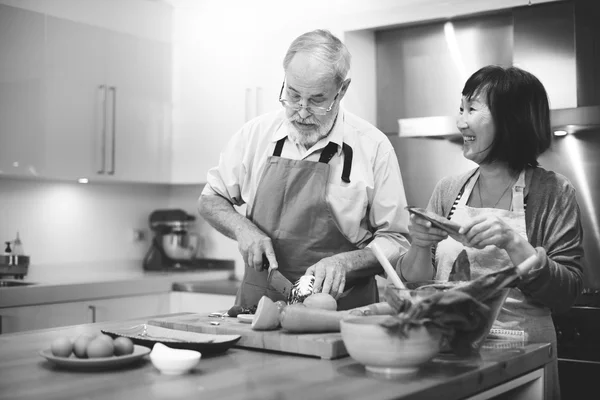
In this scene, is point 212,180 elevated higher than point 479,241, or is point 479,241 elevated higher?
point 212,180

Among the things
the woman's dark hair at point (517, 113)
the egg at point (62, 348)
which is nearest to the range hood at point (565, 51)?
the woman's dark hair at point (517, 113)

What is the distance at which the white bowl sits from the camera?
141 centimetres

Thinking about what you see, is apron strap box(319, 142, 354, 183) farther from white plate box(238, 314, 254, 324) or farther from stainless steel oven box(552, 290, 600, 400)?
stainless steel oven box(552, 290, 600, 400)

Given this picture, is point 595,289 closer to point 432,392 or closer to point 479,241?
point 479,241

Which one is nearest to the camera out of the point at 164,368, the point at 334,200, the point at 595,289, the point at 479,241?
the point at 164,368

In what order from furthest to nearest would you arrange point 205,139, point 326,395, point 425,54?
point 205,139 < point 425,54 < point 326,395

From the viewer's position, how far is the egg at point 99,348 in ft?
4.76

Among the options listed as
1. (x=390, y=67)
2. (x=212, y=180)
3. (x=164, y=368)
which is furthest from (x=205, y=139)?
(x=164, y=368)

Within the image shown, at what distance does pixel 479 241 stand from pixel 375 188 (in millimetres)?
679

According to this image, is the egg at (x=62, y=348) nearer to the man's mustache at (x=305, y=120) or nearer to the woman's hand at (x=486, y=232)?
the woman's hand at (x=486, y=232)

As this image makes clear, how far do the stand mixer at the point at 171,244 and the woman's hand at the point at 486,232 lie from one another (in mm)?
3146

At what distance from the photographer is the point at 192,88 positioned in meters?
4.53

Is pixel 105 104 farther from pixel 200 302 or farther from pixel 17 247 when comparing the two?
pixel 200 302

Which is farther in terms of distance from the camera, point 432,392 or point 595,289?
point 595,289
